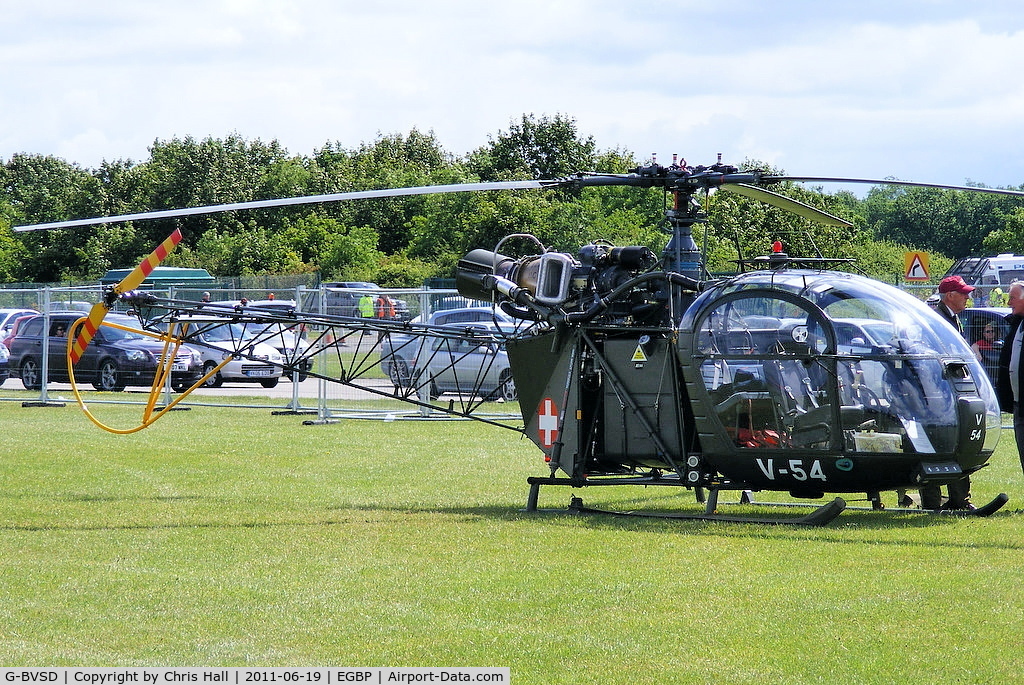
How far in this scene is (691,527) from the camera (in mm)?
9516

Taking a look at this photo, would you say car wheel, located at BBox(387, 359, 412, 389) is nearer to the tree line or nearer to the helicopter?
the helicopter

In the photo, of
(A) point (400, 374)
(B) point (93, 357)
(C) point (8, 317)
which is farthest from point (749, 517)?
(C) point (8, 317)

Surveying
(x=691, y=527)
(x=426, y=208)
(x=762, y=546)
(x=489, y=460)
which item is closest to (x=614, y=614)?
(x=762, y=546)

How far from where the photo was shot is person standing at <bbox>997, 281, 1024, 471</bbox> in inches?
404

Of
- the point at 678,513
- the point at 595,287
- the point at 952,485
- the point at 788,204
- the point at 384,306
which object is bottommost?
the point at 678,513

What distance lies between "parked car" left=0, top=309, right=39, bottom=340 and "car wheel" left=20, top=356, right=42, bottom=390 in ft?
9.16

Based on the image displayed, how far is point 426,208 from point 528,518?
43.4 meters

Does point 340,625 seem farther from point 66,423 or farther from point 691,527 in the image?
point 66,423

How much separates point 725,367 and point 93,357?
17256 millimetres

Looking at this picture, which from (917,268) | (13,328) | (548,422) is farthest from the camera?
(13,328)

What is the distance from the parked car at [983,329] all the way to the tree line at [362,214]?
57.1ft

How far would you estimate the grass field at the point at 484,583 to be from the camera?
5.81m

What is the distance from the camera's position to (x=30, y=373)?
77.8 ft

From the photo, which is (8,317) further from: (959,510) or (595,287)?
(959,510)
